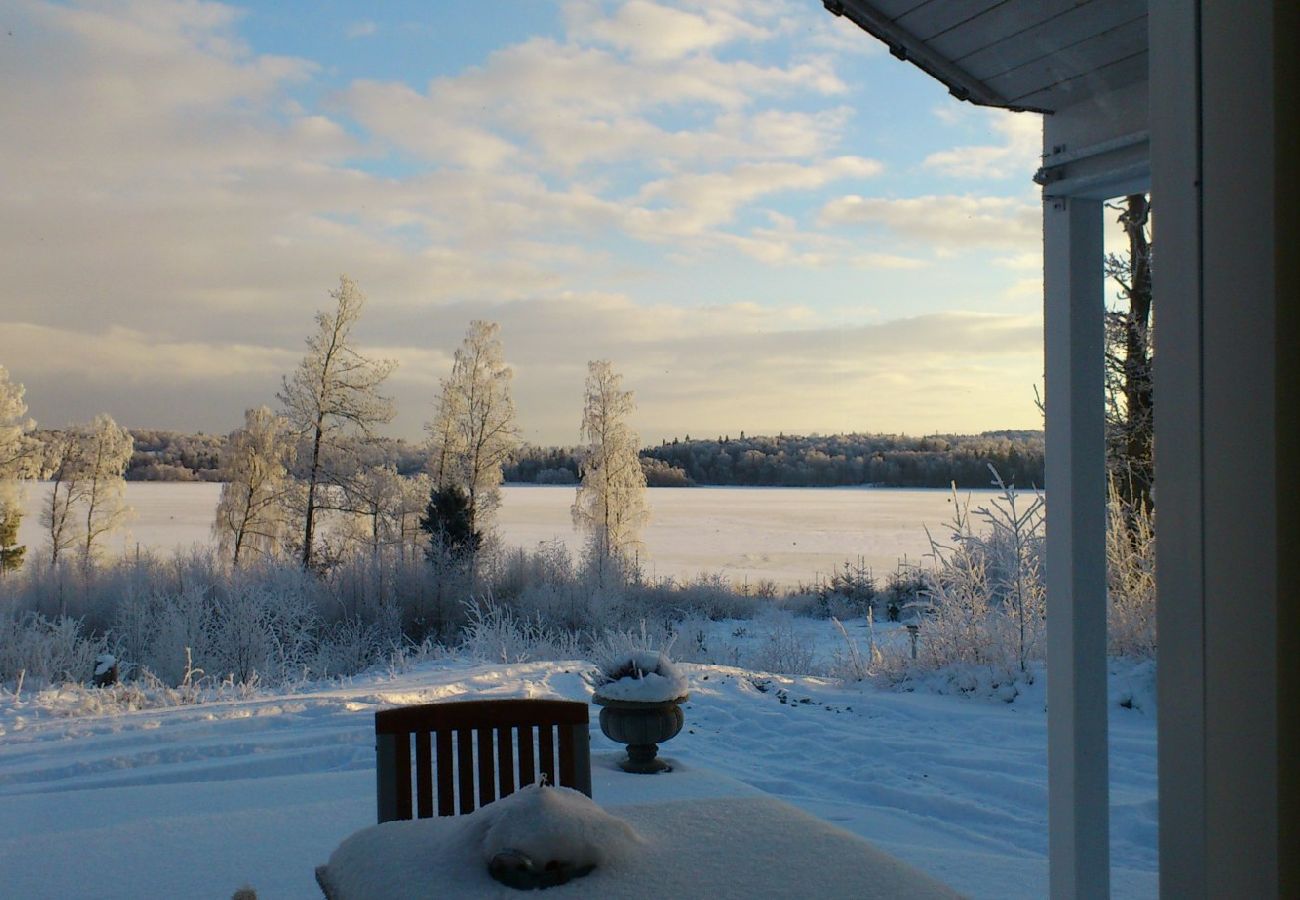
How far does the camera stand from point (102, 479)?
26859mm

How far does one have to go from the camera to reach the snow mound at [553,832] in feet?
4.70

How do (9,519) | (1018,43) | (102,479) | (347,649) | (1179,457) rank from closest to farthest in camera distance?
(1179,457)
(1018,43)
(347,649)
(9,519)
(102,479)

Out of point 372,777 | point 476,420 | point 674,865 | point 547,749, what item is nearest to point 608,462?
point 476,420

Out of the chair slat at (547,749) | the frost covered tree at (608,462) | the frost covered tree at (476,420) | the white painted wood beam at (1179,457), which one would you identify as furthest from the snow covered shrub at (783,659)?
the frost covered tree at (476,420)

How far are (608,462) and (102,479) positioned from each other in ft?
53.2

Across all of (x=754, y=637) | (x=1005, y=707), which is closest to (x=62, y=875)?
(x=1005, y=707)

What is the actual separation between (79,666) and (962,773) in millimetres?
9622

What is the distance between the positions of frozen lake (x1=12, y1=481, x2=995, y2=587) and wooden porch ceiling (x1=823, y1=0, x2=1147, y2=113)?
30.4 feet

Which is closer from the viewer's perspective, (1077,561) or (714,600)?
(1077,561)

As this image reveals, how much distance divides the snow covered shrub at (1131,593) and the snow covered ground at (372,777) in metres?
0.37

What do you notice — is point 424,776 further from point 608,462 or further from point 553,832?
point 608,462

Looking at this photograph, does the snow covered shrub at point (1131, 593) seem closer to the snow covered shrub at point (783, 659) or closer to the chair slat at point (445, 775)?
the snow covered shrub at point (783, 659)

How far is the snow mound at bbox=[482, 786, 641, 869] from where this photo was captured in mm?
1434

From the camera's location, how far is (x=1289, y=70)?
81 centimetres
